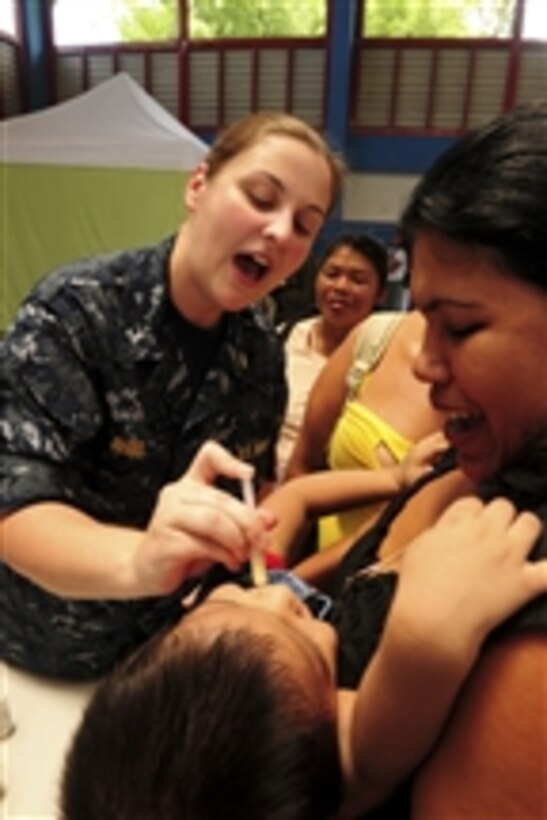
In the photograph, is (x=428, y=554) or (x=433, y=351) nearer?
(x=428, y=554)

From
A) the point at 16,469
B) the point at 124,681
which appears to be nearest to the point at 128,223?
the point at 16,469

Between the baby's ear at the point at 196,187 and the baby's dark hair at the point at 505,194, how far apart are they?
72 centimetres

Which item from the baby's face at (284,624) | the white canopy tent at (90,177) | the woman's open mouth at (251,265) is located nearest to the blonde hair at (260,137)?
the woman's open mouth at (251,265)

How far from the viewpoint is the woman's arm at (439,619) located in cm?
59

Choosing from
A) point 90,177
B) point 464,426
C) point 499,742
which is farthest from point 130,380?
point 90,177

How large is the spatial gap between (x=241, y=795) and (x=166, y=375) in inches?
32.4

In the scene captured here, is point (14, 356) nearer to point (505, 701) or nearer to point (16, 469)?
point (16, 469)

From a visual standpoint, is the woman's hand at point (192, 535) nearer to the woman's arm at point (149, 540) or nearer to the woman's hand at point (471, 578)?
the woman's arm at point (149, 540)

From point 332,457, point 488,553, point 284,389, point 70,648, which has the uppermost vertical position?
point 488,553

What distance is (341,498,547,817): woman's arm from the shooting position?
591mm

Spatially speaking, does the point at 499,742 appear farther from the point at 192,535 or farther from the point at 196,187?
A: the point at 196,187

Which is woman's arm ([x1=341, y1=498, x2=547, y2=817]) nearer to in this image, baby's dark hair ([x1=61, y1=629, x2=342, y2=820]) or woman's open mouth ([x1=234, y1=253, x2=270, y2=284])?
baby's dark hair ([x1=61, y1=629, x2=342, y2=820])

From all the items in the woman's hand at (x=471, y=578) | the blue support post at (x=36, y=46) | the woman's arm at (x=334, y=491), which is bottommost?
the woman's arm at (x=334, y=491)

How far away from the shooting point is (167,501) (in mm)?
845
